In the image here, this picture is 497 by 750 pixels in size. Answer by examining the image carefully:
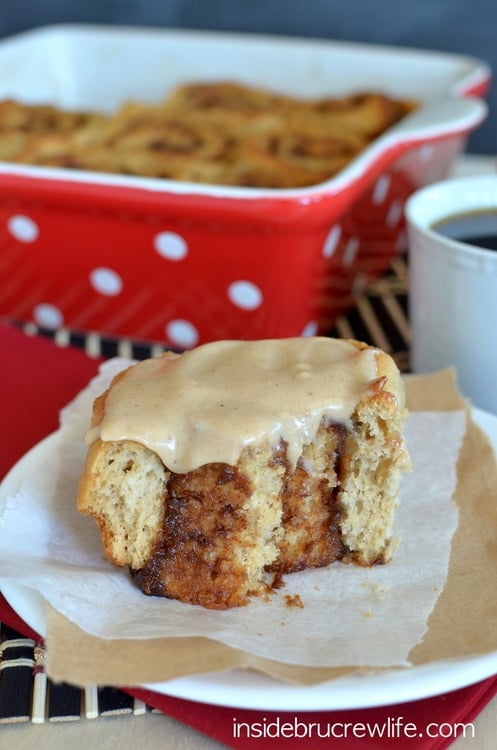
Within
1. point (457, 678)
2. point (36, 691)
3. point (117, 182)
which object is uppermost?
point (117, 182)

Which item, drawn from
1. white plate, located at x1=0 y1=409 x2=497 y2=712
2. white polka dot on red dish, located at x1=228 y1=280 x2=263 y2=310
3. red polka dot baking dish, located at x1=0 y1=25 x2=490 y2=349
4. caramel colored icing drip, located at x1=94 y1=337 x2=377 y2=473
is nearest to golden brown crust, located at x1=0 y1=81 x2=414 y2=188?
red polka dot baking dish, located at x1=0 y1=25 x2=490 y2=349

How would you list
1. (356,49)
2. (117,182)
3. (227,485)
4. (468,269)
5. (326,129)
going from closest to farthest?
(227,485) → (468,269) → (117,182) → (326,129) → (356,49)

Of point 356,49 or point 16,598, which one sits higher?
point 356,49

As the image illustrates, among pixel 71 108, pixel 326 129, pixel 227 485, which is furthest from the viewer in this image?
pixel 71 108

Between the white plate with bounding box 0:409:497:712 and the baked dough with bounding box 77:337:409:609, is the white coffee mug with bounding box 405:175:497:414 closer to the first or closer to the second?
the baked dough with bounding box 77:337:409:609

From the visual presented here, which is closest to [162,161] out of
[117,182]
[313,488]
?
[117,182]

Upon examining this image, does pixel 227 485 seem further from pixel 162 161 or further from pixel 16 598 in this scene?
pixel 162 161

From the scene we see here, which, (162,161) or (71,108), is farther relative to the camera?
(71,108)
